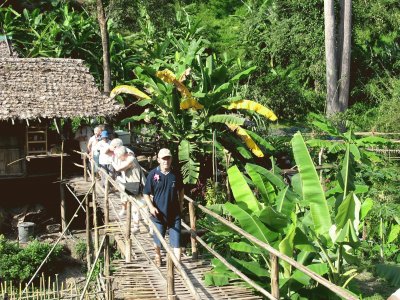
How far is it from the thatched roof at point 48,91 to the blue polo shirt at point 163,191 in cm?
790

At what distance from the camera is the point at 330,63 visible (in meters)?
19.9

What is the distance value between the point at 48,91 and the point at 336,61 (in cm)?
1048

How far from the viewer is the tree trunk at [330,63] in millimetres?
19128

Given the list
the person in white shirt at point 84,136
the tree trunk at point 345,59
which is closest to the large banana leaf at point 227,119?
the person in white shirt at point 84,136

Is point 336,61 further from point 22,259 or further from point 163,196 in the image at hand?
point 163,196

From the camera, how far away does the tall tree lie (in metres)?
19.4

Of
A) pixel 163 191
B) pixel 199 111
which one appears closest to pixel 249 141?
pixel 199 111

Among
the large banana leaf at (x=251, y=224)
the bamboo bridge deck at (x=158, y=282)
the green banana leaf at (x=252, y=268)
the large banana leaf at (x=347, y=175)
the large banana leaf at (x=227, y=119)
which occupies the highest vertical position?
the large banana leaf at (x=227, y=119)

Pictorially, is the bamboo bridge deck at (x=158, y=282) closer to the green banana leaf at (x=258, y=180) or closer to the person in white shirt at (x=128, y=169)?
the person in white shirt at (x=128, y=169)

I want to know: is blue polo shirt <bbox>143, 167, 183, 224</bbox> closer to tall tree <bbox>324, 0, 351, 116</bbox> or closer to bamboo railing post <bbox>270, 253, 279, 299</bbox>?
bamboo railing post <bbox>270, 253, 279, 299</bbox>

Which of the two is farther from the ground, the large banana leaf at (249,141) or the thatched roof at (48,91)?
the thatched roof at (48,91)

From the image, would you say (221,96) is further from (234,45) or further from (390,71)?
(234,45)

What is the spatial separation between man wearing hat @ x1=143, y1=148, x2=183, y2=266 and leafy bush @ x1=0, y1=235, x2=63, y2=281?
822 cm

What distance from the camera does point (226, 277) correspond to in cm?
607
